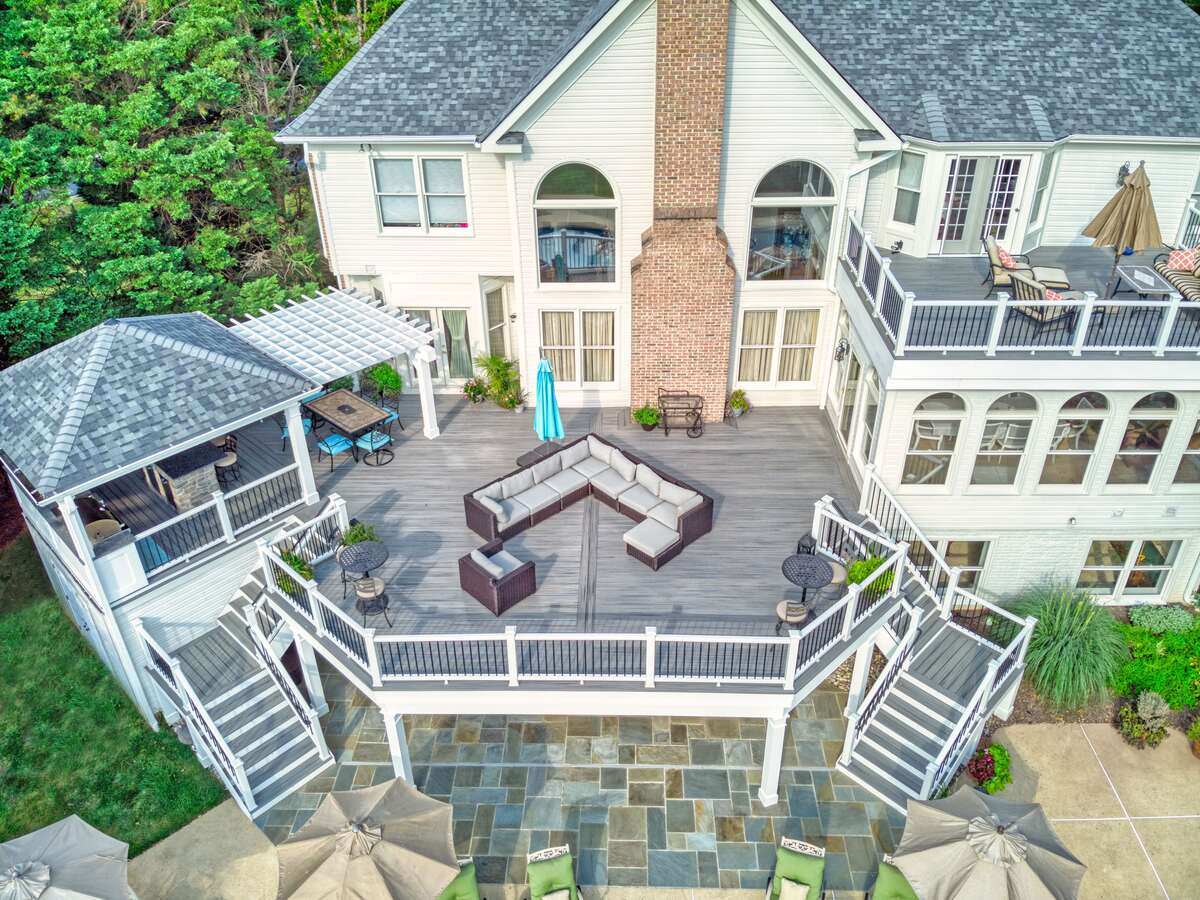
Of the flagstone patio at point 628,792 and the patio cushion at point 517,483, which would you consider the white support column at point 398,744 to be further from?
the patio cushion at point 517,483

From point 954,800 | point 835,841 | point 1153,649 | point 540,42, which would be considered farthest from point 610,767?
point 540,42

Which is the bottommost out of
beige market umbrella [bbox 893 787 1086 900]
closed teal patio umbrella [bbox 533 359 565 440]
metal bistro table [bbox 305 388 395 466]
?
beige market umbrella [bbox 893 787 1086 900]

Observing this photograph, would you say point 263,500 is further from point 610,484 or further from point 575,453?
point 610,484

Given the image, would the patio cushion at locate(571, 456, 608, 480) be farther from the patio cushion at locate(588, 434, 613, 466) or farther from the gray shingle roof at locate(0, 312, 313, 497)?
the gray shingle roof at locate(0, 312, 313, 497)

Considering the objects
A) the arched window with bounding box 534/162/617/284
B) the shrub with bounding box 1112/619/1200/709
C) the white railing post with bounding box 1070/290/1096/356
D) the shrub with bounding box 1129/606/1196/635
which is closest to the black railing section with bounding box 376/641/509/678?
the arched window with bounding box 534/162/617/284

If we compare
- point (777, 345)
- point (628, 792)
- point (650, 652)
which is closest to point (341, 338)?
point (777, 345)

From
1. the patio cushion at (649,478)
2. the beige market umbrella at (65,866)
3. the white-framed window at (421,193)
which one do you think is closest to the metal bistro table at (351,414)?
the white-framed window at (421,193)
